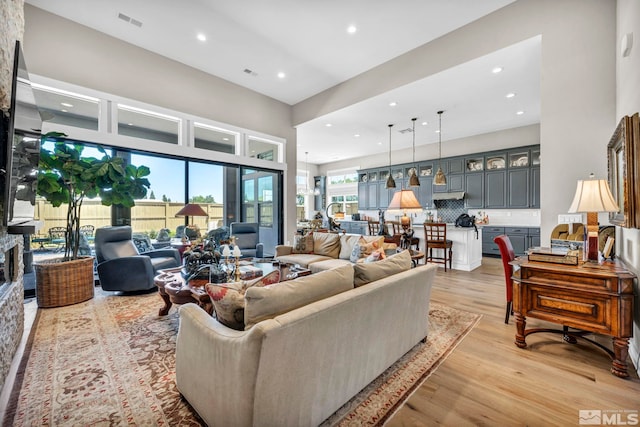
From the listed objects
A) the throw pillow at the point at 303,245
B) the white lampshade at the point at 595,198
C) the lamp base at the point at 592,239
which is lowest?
the throw pillow at the point at 303,245

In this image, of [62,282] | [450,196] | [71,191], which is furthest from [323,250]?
[450,196]

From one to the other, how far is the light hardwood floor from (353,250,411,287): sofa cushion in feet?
2.57

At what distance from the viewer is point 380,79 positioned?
15.6 ft

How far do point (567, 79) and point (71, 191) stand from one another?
20.1ft

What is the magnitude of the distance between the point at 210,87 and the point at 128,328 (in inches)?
174

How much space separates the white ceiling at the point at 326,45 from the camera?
11.4ft

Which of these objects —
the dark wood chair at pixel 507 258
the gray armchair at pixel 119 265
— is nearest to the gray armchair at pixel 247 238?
the gray armchair at pixel 119 265

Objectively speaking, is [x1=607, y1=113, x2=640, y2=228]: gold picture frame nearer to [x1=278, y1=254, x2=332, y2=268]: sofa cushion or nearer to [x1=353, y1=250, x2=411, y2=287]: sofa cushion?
[x1=353, y1=250, x2=411, y2=287]: sofa cushion

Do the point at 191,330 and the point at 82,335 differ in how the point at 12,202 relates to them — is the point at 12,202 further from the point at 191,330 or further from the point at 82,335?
the point at 191,330

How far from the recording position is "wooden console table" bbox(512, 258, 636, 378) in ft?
6.27

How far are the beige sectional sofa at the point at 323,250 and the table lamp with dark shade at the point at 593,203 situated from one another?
7.18 ft

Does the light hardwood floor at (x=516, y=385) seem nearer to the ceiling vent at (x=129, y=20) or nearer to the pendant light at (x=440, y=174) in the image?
the pendant light at (x=440, y=174)

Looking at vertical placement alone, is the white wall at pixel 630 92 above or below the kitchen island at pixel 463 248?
above

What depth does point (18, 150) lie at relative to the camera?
6.45ft
